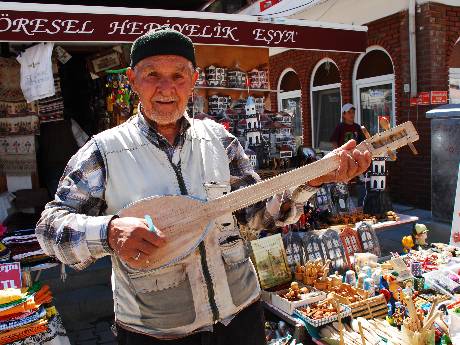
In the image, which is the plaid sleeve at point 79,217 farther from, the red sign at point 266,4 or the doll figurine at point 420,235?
the red sign at point 266,4

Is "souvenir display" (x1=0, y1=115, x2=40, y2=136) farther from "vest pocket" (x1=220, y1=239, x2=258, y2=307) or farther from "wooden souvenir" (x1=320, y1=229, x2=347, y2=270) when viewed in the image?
"vest pocket" (x1=220, y1=239, x2=258, y2=307)

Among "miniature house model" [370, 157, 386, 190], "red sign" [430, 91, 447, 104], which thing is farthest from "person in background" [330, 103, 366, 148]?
"miniature house model" [370, 157, 386, 190]

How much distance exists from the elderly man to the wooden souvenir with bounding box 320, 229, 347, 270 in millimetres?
1999

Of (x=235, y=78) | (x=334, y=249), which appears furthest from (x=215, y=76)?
(x=334, y=249)

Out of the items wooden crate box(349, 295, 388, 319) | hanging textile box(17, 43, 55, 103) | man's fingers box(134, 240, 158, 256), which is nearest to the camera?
man's fingers box(134, 240, 158, 256)

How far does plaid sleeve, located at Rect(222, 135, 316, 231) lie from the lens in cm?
169


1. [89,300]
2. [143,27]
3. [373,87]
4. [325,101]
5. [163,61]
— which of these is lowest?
[89,300]

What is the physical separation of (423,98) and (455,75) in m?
0.99

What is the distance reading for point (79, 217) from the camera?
1.38 m

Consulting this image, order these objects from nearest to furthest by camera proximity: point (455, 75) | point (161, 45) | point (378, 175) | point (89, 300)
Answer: point (161, 45)
point (89, 300)
point (378, 175)
point (455, 75)

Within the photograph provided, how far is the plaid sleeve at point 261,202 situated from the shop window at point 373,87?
20.6 feet

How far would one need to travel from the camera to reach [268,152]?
4.76 meters

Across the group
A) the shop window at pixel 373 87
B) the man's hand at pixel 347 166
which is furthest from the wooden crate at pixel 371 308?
the shop window at pixel 373 87

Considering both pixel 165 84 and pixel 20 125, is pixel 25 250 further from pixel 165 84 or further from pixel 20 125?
pixel 165 84
